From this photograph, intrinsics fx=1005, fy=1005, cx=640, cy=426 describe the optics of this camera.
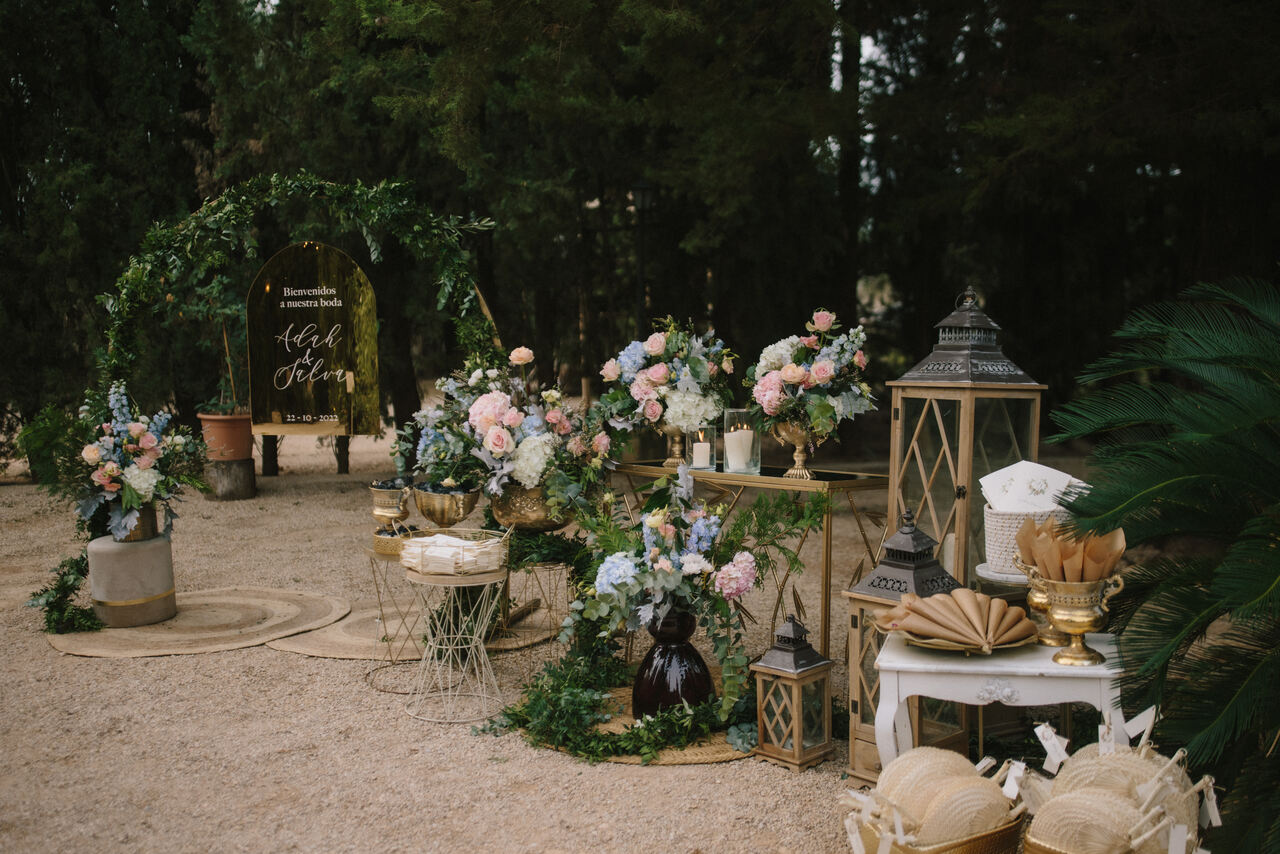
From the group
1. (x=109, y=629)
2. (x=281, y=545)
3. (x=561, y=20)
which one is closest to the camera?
(x=109, y=629)

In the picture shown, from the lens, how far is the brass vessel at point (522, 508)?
4.81 m

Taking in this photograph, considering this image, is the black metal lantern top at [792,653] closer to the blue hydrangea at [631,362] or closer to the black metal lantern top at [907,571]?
the black metal lantern top at [907,571]

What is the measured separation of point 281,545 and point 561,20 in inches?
187

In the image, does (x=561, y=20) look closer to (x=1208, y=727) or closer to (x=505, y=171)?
(x=505, y=171)

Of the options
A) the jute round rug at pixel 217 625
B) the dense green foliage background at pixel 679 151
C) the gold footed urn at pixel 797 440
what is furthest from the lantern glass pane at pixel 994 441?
the jute round rug at pixel 217 625

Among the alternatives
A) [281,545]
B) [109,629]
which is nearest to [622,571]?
[109,629]

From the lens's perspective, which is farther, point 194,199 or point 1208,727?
point 194,199

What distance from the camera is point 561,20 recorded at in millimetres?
6141

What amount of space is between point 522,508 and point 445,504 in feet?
1.47

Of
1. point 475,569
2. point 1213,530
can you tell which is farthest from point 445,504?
point 1213,530

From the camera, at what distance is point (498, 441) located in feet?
15.2

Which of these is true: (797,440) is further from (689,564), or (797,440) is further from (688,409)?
(689,564)

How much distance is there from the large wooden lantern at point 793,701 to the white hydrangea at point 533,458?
142 cm

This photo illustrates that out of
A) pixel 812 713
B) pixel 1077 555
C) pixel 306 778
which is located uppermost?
pixel 1077 555
